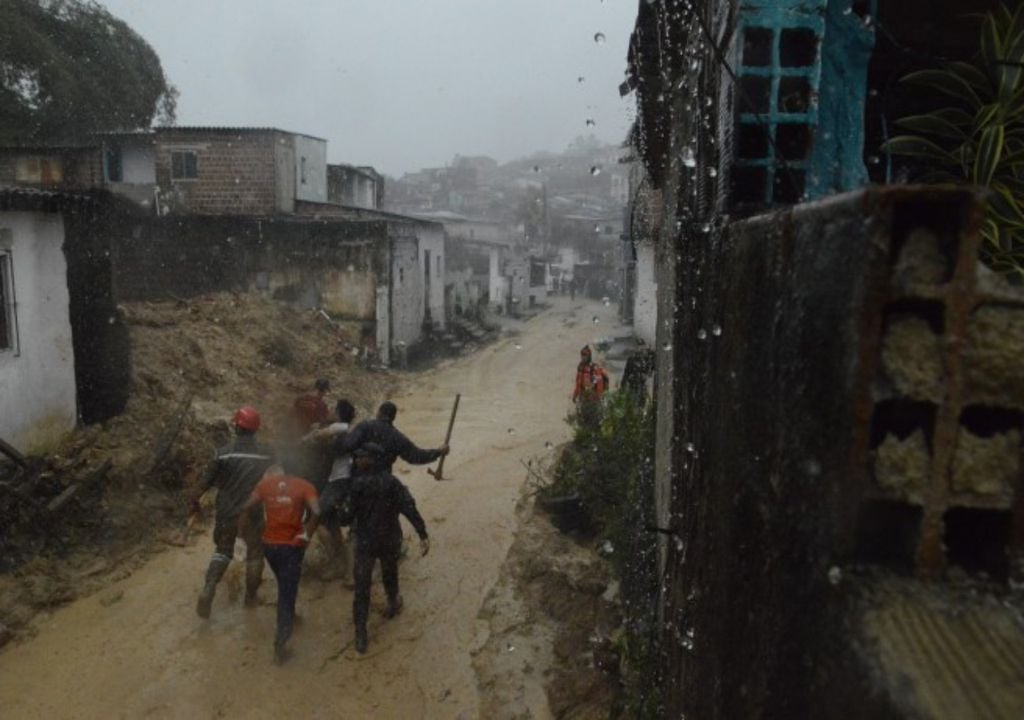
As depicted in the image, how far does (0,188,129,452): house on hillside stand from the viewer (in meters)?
8.06

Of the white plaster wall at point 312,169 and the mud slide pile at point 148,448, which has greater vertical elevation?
the white plaster wall at point 312,169

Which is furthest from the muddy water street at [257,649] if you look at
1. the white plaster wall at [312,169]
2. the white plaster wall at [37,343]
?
the white plaster wall at [312,169]

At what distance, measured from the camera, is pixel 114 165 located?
80.8ft

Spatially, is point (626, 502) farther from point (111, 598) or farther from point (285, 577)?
point (111, 598)

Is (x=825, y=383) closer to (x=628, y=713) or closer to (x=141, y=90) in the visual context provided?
(x=628, y=713)

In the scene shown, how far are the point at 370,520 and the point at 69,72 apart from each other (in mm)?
26097

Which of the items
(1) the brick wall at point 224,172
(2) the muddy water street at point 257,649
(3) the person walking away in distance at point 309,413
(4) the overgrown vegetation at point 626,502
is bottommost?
(2) the muddy water street at point 257,649

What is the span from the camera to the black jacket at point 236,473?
6.12 metres

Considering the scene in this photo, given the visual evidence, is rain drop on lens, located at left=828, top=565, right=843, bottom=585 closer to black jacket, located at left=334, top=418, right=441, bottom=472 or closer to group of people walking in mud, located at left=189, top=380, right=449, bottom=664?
group of people walking in mud, located at left=189, top=380, right=449, bottom=664

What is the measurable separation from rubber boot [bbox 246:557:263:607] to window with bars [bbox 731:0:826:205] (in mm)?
5125

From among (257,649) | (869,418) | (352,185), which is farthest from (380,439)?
(352,185)

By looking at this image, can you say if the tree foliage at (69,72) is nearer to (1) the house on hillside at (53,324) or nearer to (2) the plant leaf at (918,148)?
(1) the house on hillside at (53,324)

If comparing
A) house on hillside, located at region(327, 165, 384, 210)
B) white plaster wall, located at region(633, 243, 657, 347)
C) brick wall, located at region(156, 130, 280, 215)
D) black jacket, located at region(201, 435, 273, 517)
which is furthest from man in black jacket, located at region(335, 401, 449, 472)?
house on hillside, located at region(327, 165, 384, 210)

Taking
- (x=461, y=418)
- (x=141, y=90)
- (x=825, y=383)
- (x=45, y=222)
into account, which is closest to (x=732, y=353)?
(x=825, y=383)
